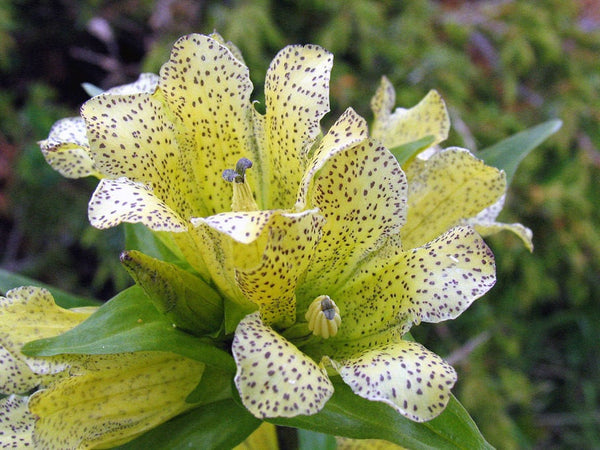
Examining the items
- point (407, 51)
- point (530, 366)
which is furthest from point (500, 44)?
point (530, 366)

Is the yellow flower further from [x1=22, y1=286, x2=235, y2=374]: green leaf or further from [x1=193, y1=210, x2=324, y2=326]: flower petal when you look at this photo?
[x1=22, y1=286, x2=235, y2=374]: green leaf

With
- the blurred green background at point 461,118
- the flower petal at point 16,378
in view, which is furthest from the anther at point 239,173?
the blurred green background at point 461,118

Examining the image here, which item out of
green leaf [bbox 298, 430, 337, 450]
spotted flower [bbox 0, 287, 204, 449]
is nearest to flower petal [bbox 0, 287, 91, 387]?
spotted flower [bbox 0, 287, 204, 449]

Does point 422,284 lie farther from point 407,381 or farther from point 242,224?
point 242,224

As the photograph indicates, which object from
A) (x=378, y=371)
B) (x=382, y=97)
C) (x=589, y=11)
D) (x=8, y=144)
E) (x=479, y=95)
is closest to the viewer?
(x=378, y=371)

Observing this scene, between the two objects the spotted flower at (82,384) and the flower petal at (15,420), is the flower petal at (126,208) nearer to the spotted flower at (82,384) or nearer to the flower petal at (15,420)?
the spotted flower at (82,384)

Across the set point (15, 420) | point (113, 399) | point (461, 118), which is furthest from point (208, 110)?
point (461, 118)

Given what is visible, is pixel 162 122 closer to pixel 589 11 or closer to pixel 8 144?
pixel 8 144
